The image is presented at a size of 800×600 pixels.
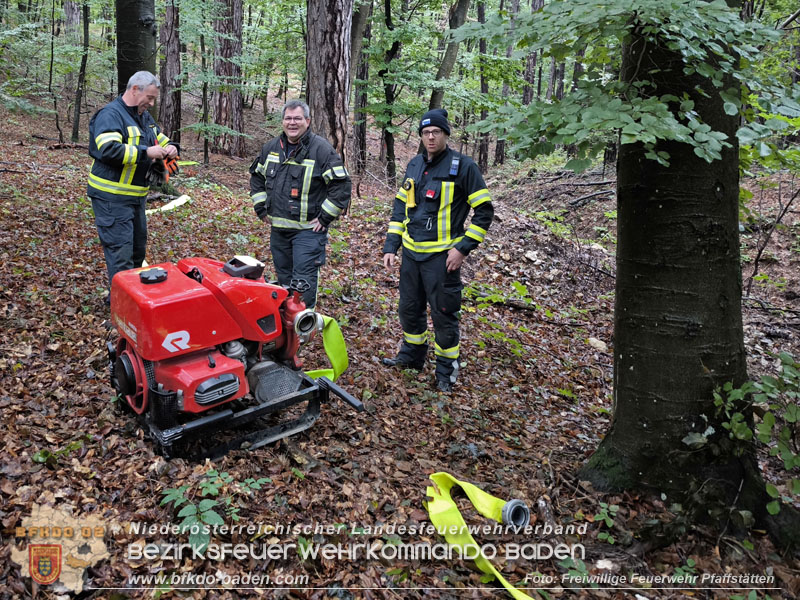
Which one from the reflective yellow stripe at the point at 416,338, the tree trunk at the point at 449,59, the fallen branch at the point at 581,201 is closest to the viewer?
the reflective yellow stripe at the point at 416,338

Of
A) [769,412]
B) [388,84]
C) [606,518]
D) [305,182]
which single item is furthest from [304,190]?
[388,84]

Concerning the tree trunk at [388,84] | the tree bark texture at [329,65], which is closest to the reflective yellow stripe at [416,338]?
the tree bark texture at [329,65]

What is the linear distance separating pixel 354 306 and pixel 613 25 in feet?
14.8

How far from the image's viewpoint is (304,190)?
16.9 ft

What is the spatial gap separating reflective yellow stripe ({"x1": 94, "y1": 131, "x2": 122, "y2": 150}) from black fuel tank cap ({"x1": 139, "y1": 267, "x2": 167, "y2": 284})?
191cm

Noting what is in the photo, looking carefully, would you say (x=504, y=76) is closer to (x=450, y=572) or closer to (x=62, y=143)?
(x=62, y=143)

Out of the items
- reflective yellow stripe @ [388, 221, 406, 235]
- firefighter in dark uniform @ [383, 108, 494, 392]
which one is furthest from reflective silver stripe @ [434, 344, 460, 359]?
reflective yellow stripe @ [388, 221, 406, 235]

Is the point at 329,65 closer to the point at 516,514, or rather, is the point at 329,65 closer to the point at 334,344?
the point at 334,344

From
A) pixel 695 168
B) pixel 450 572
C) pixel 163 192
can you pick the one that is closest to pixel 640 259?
pixel 695 168

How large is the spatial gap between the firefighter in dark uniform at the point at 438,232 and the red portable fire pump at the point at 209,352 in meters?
1.40

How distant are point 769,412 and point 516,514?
1.53 meters

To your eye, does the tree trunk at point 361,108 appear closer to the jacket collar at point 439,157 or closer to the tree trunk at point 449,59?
the tree trunk at point 449,59

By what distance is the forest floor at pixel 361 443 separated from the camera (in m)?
2.78

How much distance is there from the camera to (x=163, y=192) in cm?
991
